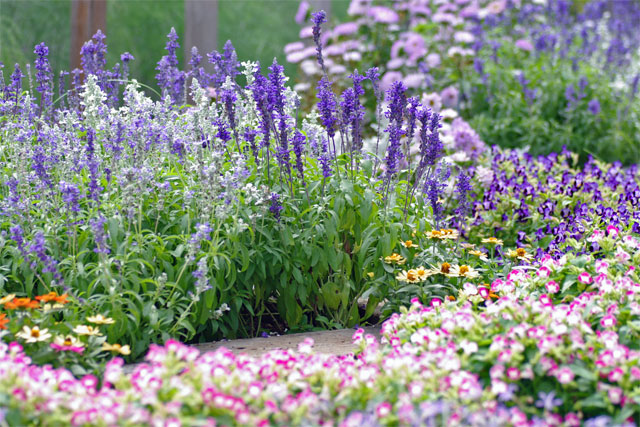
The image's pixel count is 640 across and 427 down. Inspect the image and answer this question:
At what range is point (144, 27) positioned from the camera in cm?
967

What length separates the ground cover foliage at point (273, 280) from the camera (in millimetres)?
2396

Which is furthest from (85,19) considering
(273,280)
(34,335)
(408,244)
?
(34,335)

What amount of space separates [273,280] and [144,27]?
682 centimetres

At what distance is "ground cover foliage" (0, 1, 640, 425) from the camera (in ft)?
7.86

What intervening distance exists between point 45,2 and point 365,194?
6681 millimetres

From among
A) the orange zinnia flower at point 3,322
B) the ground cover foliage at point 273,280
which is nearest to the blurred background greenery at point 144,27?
the ground cover foliage at point 273,280

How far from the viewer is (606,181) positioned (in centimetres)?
552

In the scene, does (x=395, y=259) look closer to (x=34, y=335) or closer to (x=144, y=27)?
(x=34, y=335)

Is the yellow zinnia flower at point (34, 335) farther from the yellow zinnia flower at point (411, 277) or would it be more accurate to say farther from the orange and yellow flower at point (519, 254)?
the orange and yellow flower at point (519, 254)

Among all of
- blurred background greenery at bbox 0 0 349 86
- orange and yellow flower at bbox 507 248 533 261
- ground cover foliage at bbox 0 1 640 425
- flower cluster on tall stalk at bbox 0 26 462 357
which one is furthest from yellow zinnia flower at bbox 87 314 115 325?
blurred background greenery at bbox 0 0 349 86

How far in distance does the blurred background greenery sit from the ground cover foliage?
3.15 metres

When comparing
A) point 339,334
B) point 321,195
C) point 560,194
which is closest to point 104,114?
point 321,195

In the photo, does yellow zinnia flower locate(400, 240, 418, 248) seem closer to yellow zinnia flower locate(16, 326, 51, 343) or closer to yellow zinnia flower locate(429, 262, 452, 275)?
yellow zinnia flower locate(429, 262, 452, 275)

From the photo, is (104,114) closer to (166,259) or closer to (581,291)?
(166,259)
